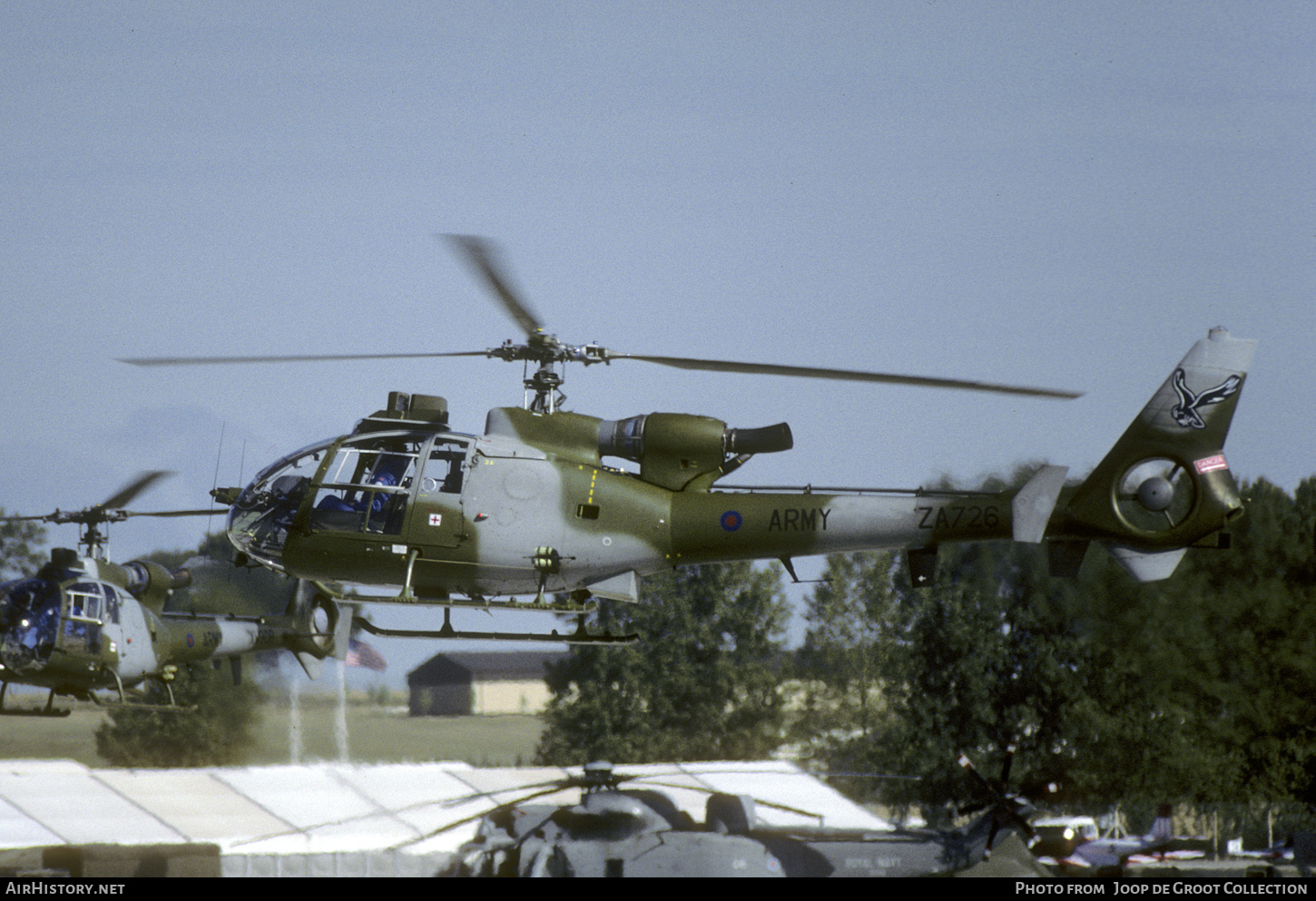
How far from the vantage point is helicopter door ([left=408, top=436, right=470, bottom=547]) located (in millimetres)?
15156

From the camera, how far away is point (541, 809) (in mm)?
19906

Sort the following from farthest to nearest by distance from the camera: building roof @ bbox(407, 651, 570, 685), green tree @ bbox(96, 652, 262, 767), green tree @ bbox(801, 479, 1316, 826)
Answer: building roof @ bbox(407, 651, 570, 685) < green tree @ bbox(96, 652, 262, 767) < green tree @ bbox(801, 479, 1316, 826)

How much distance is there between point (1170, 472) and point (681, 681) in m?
34.2

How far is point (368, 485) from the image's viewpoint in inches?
601

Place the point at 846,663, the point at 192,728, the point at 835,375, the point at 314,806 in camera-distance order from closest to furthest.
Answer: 1. the point at 835,375
2. the point at 314,806
3. the point at 192,728
4. the point at 846,663

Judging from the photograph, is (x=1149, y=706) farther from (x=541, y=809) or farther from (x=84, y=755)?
(x=84, y=755)

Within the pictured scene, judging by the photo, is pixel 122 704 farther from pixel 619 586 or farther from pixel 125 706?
pixel 619 586

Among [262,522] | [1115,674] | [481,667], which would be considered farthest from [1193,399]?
[481,667]

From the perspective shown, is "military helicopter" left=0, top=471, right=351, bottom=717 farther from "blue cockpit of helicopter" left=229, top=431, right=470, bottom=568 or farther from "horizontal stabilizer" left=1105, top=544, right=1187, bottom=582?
"horizontal stabilizer" left=1105, top=544, right=1187, bottom=582

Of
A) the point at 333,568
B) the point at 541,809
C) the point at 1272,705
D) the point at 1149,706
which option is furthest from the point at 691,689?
the point at 333,568

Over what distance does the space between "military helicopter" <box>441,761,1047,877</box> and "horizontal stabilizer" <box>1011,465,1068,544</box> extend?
212 inches

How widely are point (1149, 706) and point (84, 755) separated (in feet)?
92.9

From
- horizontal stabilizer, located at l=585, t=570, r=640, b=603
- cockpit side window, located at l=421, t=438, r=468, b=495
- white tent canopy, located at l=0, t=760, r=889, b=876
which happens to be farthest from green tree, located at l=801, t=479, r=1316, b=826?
cockpit side window, located at l=421, t=438, r=468, b=495

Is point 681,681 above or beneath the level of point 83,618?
beneath
